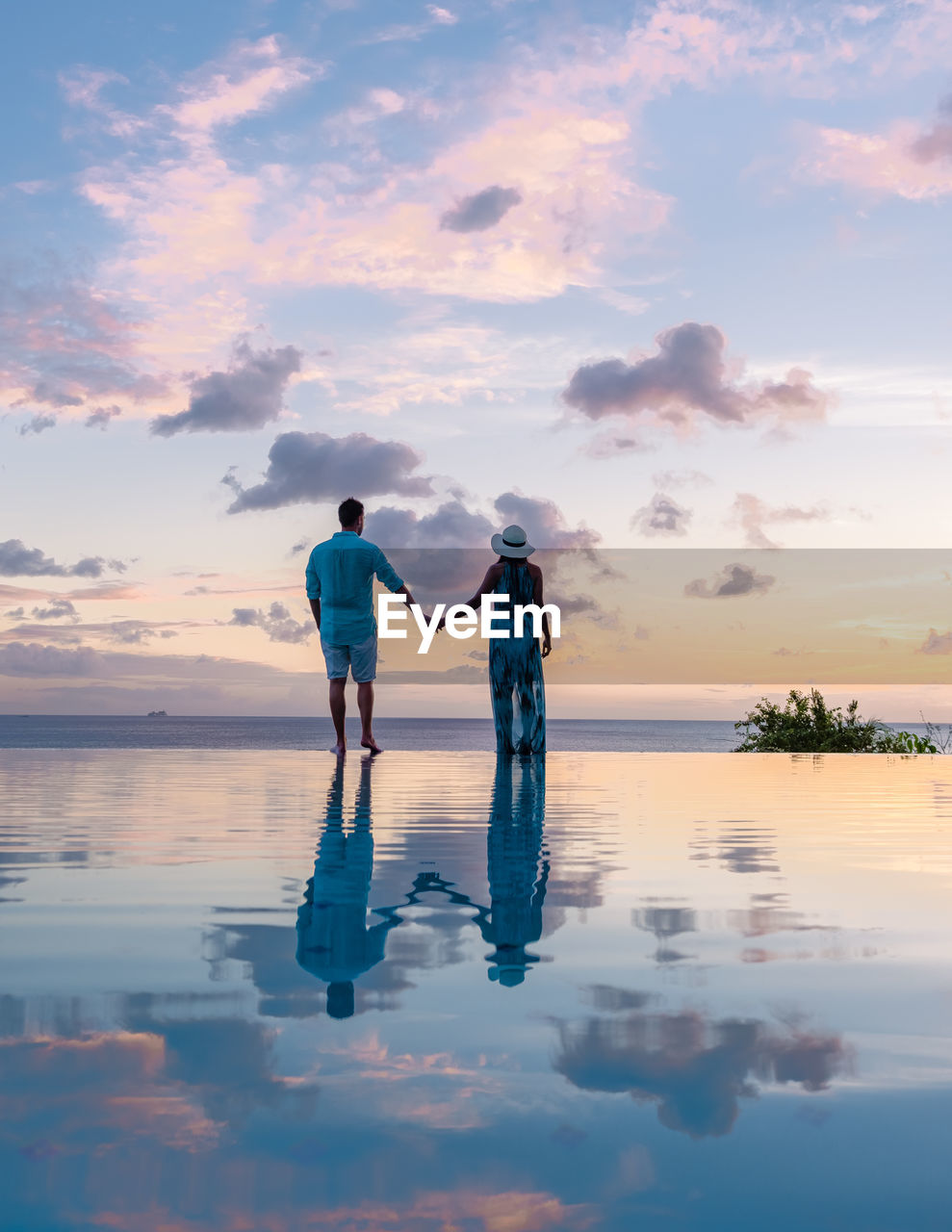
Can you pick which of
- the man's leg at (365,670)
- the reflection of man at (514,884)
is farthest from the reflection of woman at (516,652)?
the reflection of man at (514,884)

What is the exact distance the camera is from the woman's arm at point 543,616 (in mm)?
10555

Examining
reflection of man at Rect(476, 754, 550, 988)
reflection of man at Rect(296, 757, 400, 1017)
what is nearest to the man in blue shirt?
reflection of man at Rect(476, 754, 550, 988)

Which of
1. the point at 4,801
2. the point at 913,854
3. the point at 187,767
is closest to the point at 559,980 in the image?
the point at 913,854

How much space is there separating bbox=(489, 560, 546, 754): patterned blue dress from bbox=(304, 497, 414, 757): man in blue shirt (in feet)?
3.40

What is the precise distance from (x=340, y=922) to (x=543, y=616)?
26.4 ft

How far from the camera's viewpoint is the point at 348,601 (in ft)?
35.0

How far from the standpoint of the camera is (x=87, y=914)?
286cm

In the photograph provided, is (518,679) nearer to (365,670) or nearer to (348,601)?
(365,670)

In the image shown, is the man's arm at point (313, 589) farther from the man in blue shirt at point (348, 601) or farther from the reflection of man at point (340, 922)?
the reflection of man at point (340, 922)

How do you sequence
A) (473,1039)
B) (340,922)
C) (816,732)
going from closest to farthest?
(473,1039) → (340,922) → (816,732)

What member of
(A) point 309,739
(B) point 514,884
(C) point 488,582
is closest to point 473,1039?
(B) point 514,884

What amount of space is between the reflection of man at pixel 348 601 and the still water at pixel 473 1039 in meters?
6.43

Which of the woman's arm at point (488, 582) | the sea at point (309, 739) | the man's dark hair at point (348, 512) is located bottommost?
the sea at point (309, 739)

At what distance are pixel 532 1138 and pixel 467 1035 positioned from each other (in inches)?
16.0
